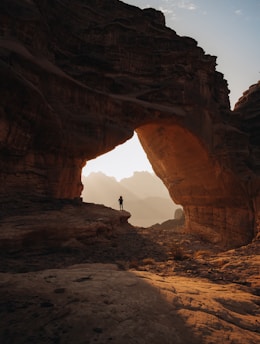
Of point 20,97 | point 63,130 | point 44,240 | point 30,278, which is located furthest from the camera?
point 63,130

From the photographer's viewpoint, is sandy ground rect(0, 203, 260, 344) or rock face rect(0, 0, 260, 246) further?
rock face rect(0, 0, 260, 246)

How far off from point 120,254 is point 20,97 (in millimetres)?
9454

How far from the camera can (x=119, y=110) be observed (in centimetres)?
1878

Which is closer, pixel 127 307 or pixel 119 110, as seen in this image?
pixel 127 307

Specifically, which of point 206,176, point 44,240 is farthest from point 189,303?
point 206,176

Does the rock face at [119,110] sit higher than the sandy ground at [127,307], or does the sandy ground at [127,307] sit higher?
the rock face at [119,110]

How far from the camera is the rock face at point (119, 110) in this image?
1397 cm

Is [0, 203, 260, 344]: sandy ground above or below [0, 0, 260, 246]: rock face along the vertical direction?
below

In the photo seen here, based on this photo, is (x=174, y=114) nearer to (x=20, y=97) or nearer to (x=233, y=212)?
(x=233, y=212)

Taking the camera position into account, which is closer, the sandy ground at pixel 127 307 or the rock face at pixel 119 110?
the sandy ground at pixel 127 307

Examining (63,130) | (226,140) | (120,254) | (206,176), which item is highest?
(226,140)

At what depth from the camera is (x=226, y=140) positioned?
23016 mm

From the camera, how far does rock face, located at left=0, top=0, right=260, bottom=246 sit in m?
14.0

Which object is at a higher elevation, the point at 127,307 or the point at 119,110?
the point at 119,110
